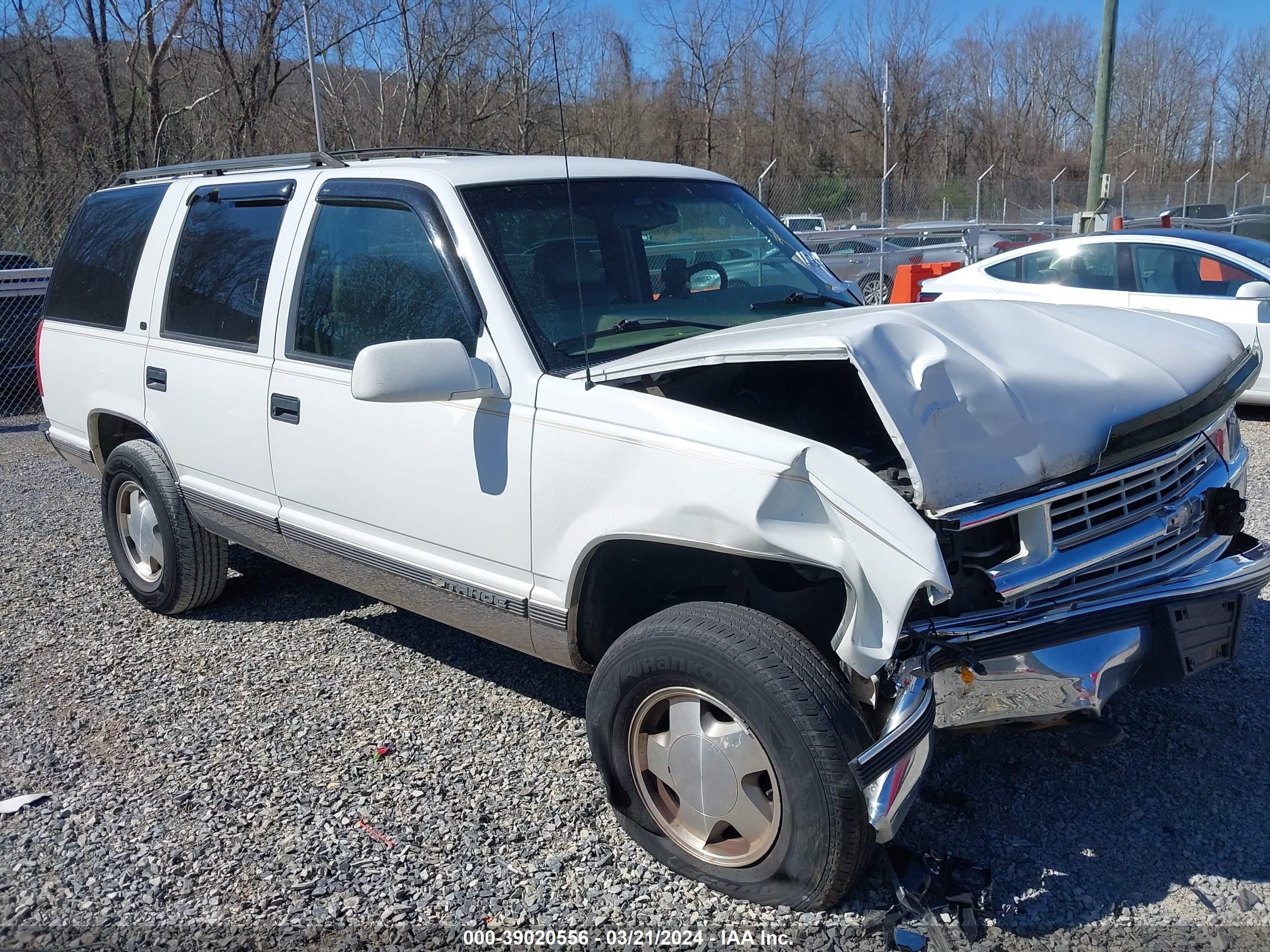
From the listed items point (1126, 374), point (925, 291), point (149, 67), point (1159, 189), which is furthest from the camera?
point (1159, 189)

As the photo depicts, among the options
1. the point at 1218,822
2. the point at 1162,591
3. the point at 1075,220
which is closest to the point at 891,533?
the point at 1162,591

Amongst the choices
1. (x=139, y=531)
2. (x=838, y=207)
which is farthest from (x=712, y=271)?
(x=838, y=207)

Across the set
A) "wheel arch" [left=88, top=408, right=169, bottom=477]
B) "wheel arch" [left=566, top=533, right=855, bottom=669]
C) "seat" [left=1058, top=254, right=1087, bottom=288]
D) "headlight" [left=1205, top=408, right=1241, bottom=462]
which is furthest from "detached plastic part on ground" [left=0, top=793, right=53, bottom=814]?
"seat" [left=1058, top=254, right=1087, bottom=288]

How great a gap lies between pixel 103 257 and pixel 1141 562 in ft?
15.5

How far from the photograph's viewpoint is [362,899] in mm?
2975

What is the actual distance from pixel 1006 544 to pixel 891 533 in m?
0.57

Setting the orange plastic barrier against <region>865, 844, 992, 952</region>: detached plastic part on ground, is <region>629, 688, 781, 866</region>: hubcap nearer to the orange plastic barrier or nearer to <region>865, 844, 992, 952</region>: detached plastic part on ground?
<region>865, 844, 992, 952</region>: detached plastic part on ground

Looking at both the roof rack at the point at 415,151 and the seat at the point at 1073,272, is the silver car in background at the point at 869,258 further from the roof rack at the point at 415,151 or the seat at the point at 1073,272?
the roof rack at the point at 415,151

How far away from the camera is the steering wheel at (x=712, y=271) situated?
3.92 metres

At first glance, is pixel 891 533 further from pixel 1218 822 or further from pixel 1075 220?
pixel 1075 220

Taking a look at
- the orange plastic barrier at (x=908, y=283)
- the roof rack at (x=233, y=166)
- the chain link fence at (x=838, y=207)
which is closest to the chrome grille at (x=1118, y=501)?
the roof rack at (x=233, y=166)

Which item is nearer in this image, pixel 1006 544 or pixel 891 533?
pixel 891 533

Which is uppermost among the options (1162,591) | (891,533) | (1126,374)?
(1126,374)

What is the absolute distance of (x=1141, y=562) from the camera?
120 inches
